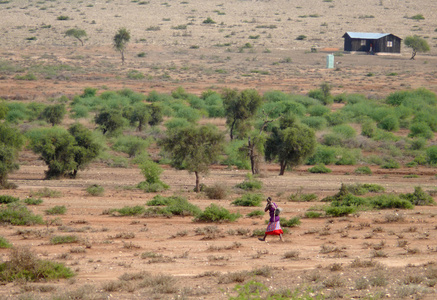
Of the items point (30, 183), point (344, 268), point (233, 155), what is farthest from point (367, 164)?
point (344, 268)

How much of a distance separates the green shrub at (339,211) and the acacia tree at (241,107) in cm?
1663

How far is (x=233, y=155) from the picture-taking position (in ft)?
94.3

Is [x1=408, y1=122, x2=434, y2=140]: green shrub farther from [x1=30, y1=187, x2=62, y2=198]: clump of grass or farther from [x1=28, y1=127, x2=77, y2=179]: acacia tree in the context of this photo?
[x1=30, y1=187, x2=62, y2=198]: clump of grass

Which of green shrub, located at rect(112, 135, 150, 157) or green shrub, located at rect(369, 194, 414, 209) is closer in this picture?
green shrub, located at rect(369, 194, 414, 209)

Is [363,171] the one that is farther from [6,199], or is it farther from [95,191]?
[6,199]

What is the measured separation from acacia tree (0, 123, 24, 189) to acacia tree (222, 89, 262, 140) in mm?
13670

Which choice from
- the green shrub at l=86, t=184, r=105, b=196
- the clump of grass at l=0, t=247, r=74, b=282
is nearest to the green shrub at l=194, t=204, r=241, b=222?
the green shrub at l=86, t=184, r=105, b=196

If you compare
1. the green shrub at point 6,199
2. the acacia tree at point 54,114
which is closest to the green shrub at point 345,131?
the acacia tree at point 54,114

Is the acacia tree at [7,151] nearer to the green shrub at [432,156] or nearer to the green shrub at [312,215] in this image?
the green shrub at [312,215]

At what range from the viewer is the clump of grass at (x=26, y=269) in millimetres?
10008

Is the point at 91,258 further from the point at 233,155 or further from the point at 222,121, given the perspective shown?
the point at 222,121

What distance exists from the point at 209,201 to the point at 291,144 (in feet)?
21.7

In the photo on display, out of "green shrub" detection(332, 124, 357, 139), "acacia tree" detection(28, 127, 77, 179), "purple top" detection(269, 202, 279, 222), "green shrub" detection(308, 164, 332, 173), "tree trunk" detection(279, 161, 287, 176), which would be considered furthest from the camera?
"green shrub" detection(332, 124, 357, 139)

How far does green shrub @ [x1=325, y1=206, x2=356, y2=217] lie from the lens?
54.6 feet
